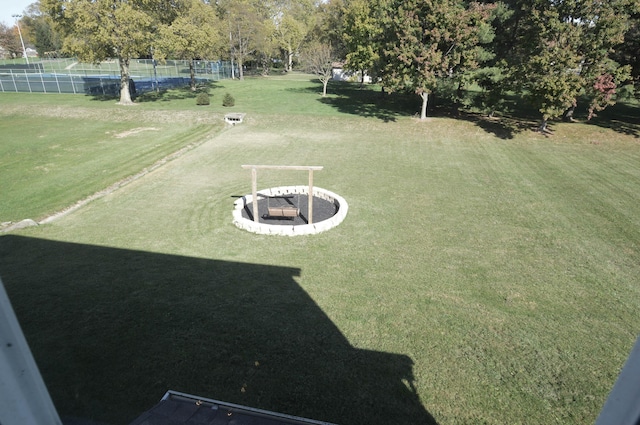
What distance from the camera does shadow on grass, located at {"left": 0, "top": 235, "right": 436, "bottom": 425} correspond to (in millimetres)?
5160

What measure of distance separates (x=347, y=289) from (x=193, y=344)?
134 inches

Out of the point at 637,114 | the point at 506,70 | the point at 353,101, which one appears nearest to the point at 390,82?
the point at 506,70

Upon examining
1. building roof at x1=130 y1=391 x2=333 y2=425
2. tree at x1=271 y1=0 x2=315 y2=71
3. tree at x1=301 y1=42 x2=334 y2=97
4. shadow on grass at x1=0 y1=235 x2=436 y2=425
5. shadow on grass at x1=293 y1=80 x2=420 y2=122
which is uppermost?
tree at x1=271 y1=0 x2=315 y2=71

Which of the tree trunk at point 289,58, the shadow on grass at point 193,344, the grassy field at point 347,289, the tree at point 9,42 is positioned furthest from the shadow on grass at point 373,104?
the tree at point 9,42

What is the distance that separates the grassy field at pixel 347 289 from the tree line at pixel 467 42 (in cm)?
548

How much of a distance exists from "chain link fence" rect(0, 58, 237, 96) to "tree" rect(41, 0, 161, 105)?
8931 mm

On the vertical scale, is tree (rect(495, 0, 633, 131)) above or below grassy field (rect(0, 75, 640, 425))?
above

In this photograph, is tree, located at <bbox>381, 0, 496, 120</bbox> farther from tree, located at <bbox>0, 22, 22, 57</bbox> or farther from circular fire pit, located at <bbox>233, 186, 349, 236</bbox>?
tree, located at <bbox>0, 22, 22, 57</bbox>

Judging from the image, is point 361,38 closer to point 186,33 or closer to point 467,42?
point 467,42

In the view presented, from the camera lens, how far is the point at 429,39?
23.3m

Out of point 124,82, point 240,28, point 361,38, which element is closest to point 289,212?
point 124,82

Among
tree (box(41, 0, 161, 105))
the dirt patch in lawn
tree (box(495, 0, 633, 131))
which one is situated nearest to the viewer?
tree (box(495, 0, 633, 131))

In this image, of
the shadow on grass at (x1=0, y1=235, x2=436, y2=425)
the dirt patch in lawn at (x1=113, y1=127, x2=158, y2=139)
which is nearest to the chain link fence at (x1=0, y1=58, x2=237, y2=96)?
the dirt patch in lawn at (x1=113, y1=127, x2=158, y2=139)

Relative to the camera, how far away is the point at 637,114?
28.9 meters
